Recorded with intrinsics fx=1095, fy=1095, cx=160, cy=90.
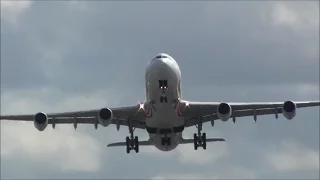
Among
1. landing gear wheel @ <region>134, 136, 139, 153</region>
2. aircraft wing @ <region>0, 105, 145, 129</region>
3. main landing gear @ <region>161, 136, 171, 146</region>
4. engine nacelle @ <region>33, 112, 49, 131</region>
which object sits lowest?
main landing gear @ <region>161, 136, 171, 146</region>

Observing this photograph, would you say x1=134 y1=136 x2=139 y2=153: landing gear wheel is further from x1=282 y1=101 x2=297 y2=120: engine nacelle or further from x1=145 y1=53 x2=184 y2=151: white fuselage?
x1=282 y1=101 x2=297 y2=120: engine nacelle

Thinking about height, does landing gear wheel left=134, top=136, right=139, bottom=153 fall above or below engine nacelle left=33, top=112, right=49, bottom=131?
below

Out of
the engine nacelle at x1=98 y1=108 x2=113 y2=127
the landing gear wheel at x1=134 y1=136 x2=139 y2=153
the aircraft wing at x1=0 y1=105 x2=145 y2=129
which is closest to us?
the engine nacelle at x1=98 y1=108 x2=113 y2=127

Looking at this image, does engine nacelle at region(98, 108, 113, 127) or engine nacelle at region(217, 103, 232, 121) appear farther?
engine nacelle at region(98, 108, 113, 127)

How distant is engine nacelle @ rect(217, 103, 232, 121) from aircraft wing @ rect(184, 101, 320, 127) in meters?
1.22

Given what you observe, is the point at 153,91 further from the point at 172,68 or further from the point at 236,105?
the point at 236,105

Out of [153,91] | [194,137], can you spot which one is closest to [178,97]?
[153,91]

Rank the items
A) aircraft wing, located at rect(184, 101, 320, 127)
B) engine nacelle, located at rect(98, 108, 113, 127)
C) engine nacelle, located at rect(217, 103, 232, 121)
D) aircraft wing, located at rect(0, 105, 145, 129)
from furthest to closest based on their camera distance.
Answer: aircraft wing, located at rect(0, 105, 145, 129), aircraft wing, located at rect(184, 101, 320, 127), engine nacelle, located at rect(98, 108, 113, 127), engine nacelle, located at rect(217, 103, 232, 121)

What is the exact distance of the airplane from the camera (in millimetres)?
76188

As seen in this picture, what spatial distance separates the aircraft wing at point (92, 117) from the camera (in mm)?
81125

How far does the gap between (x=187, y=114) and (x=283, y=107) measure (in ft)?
23.8

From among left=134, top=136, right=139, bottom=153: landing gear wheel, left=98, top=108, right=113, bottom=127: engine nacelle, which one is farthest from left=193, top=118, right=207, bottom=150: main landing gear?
left=98, top=108, right=113, bottom=127: engine nacelle

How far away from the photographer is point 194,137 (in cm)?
8456

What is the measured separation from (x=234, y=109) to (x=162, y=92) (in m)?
7.61
